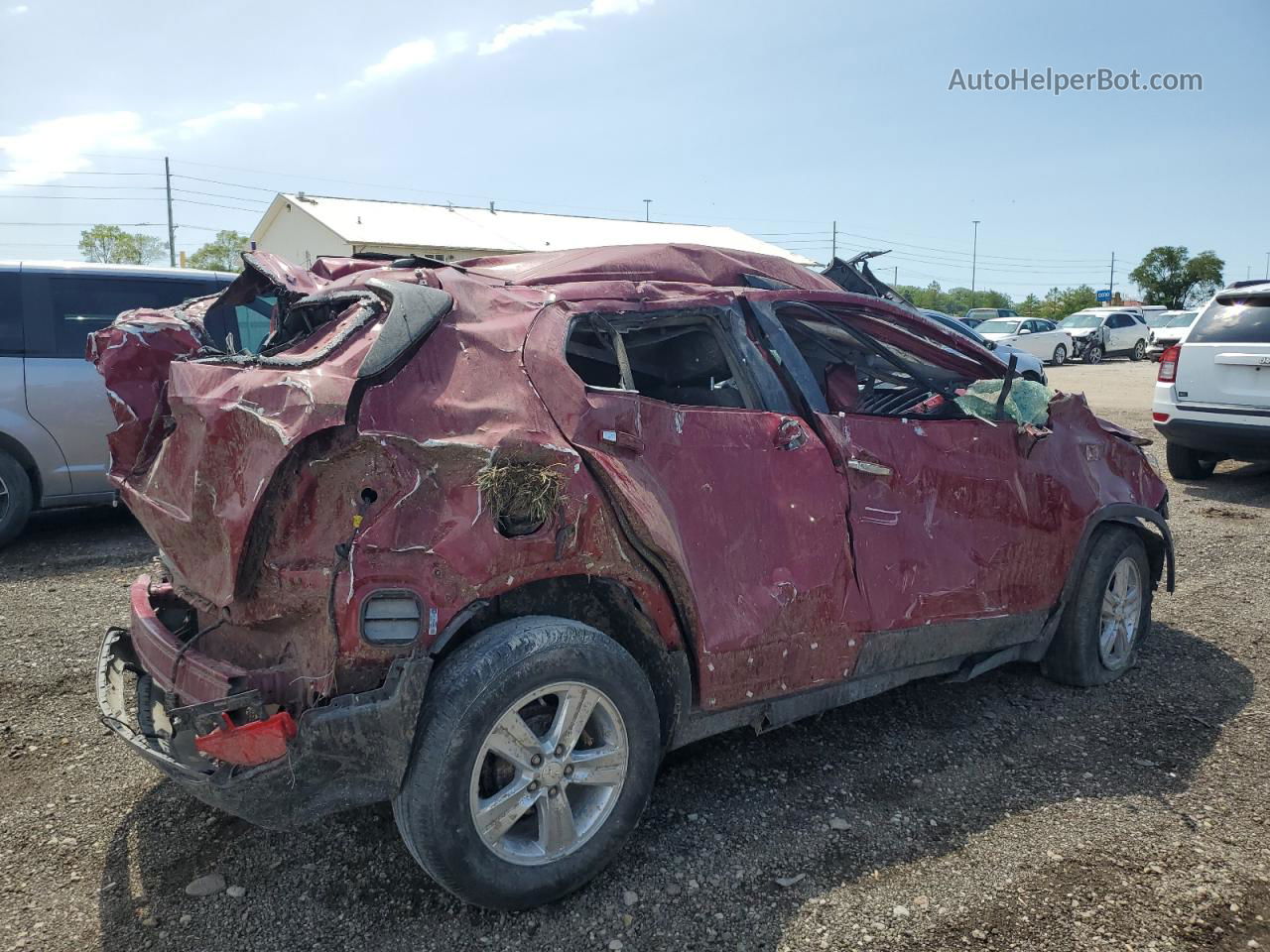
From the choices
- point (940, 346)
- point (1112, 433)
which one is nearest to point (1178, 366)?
point (1112, 433)

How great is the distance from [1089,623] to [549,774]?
2.82m

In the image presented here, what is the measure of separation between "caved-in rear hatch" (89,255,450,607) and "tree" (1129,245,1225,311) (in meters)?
53.5

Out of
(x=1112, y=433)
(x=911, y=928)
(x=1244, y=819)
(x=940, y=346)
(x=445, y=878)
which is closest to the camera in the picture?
(x=445, y=878)

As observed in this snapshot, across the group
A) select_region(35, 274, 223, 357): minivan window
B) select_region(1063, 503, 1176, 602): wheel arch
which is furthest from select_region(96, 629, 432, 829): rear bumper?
select_region(35, 274, 223, 357): minivan window

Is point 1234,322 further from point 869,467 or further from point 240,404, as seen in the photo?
point 240,404

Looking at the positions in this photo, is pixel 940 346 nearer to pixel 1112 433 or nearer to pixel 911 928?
pixel 1112 433

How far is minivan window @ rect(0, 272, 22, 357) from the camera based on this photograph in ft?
21.0

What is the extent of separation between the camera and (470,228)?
29391 mm

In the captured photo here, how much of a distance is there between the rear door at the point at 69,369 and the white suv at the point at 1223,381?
886 centimetres

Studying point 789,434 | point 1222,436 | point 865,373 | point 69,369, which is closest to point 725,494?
point 789,434

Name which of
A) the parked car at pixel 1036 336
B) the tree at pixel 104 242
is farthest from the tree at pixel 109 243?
the parked car at pixel 1036 336

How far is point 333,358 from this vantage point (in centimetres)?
274

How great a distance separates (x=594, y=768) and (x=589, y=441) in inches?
37.3

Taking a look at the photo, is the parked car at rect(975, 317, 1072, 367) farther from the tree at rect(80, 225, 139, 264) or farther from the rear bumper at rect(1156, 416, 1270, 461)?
the tree at rect(80, 225, 139, 264)
